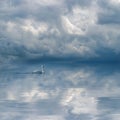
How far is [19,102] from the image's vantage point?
101m

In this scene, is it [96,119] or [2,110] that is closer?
[96,119]

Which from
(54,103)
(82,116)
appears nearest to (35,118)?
(82,116)

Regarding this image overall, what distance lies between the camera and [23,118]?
7381 cm

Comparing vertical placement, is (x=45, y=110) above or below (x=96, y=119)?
above

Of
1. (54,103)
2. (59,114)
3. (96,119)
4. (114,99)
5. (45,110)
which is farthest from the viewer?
(114,99)

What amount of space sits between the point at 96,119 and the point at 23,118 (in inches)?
414

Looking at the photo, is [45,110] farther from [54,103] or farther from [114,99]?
[114,99]

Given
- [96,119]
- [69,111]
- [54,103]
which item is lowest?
[96,119]

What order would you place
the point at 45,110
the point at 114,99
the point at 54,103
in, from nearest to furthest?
the point at 45,110
the point at 54,103
the point at 114,99

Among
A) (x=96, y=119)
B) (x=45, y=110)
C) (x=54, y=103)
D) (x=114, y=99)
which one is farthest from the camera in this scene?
(x=114, y=99)

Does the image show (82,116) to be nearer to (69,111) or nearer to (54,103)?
(69,111)

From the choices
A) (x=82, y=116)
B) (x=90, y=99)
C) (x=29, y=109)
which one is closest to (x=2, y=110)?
(x=29, y=109)

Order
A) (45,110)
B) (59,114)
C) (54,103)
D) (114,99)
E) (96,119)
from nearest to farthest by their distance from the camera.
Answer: (96,119) < (59,114) < (45,110) < (54,103) < (114,99)

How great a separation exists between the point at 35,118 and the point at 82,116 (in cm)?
702
